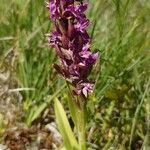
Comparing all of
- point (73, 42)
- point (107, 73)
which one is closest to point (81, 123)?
point (73, 42)

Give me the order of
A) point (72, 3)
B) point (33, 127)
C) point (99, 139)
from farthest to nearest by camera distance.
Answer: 1. point (33, 127)
2. point (99, 139)
3. point (72, 3)

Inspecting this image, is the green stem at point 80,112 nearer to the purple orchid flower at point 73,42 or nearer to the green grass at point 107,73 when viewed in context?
the purple orchid flower at point 73,42

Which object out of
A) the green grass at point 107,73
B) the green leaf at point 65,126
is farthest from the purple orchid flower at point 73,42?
the green grass at point 107,73

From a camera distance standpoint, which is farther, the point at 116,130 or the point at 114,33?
the point at 114,33

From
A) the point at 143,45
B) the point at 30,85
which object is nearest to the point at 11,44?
the point at 30,85

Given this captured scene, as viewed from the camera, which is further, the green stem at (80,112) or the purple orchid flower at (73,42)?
the green stem at (80,112)

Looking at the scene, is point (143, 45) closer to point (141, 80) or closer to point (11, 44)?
point (141, 80)

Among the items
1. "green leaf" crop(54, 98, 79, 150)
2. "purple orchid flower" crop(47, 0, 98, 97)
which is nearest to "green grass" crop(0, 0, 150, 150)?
"green leaf" crop(54, 98, 79, 150)

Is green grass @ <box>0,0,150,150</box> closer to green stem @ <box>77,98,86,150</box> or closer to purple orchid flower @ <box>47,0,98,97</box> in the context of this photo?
green stem @ <box>77,98,86,150</box>
